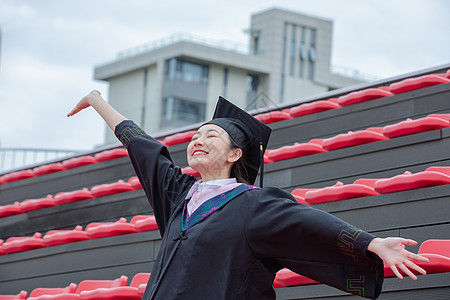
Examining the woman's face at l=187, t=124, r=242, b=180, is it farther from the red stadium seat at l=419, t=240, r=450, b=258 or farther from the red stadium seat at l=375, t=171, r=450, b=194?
the red stadium seat at l=375, t=171, r=450, b=194

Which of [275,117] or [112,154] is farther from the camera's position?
[112,154]

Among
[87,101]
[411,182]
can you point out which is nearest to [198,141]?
[87,101]

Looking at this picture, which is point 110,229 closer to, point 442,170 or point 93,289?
point 93,289

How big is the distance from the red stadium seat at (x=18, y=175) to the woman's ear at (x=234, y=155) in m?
4.50

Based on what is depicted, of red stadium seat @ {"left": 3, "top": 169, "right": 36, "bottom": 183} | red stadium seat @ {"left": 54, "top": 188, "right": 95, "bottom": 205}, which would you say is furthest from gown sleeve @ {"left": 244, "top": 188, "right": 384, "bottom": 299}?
red stadium seat @ {"left": 3, "top": 169, "right": 36, "bottom": 183}

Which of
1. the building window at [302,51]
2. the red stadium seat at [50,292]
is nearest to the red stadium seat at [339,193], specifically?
the red stadium seat at [50,292]

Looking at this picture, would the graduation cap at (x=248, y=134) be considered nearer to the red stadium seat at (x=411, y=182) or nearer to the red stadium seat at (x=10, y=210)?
the red stadium seat at (x=411, y=182)

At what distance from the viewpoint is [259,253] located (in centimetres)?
205

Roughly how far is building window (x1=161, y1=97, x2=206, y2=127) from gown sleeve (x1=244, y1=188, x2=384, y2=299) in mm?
30360

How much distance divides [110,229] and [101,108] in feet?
5.55

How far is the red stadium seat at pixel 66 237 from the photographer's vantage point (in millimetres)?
4387

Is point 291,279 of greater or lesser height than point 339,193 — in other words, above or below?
below

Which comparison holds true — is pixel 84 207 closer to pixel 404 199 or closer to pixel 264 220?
pixel 404 199

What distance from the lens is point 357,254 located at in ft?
6.31
